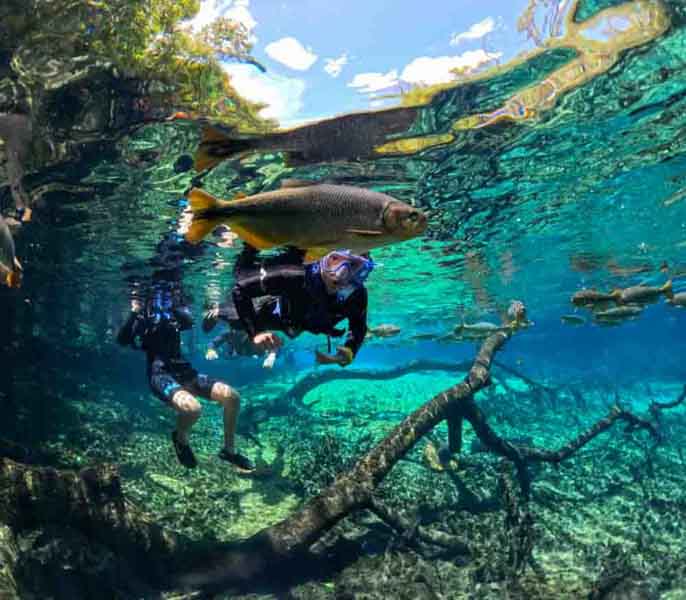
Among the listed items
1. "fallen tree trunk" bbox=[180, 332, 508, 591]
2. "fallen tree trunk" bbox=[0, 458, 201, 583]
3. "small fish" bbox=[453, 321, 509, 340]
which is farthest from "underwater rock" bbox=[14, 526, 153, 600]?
"small fish" bbox=[453, 321, 509, 340]

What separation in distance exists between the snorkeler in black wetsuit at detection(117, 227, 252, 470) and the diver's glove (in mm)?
5353

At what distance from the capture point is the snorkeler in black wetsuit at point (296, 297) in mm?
3891

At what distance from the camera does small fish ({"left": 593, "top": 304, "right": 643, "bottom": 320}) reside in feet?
34.9

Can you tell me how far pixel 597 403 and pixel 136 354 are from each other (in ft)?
107

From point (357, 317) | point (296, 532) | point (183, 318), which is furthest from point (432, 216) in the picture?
point (357, 317)

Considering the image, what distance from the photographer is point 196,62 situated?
857 cm

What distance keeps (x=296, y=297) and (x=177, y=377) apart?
639 cm

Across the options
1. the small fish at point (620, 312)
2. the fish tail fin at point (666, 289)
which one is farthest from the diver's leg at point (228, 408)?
the fish tail fin at point (666, 289)

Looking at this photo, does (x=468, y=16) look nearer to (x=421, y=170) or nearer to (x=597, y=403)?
(x=421, y=170)

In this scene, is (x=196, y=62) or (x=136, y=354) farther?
(x=136, y=354)

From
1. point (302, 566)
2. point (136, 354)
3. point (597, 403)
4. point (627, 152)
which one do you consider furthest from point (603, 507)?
point (136, 354)

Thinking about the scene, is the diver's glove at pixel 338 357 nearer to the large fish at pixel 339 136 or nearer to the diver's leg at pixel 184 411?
the diver's leg at pixel 184 411

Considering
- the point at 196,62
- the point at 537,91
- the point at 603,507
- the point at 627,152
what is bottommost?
the point at 603,507

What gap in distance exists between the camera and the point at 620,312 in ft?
35.7
